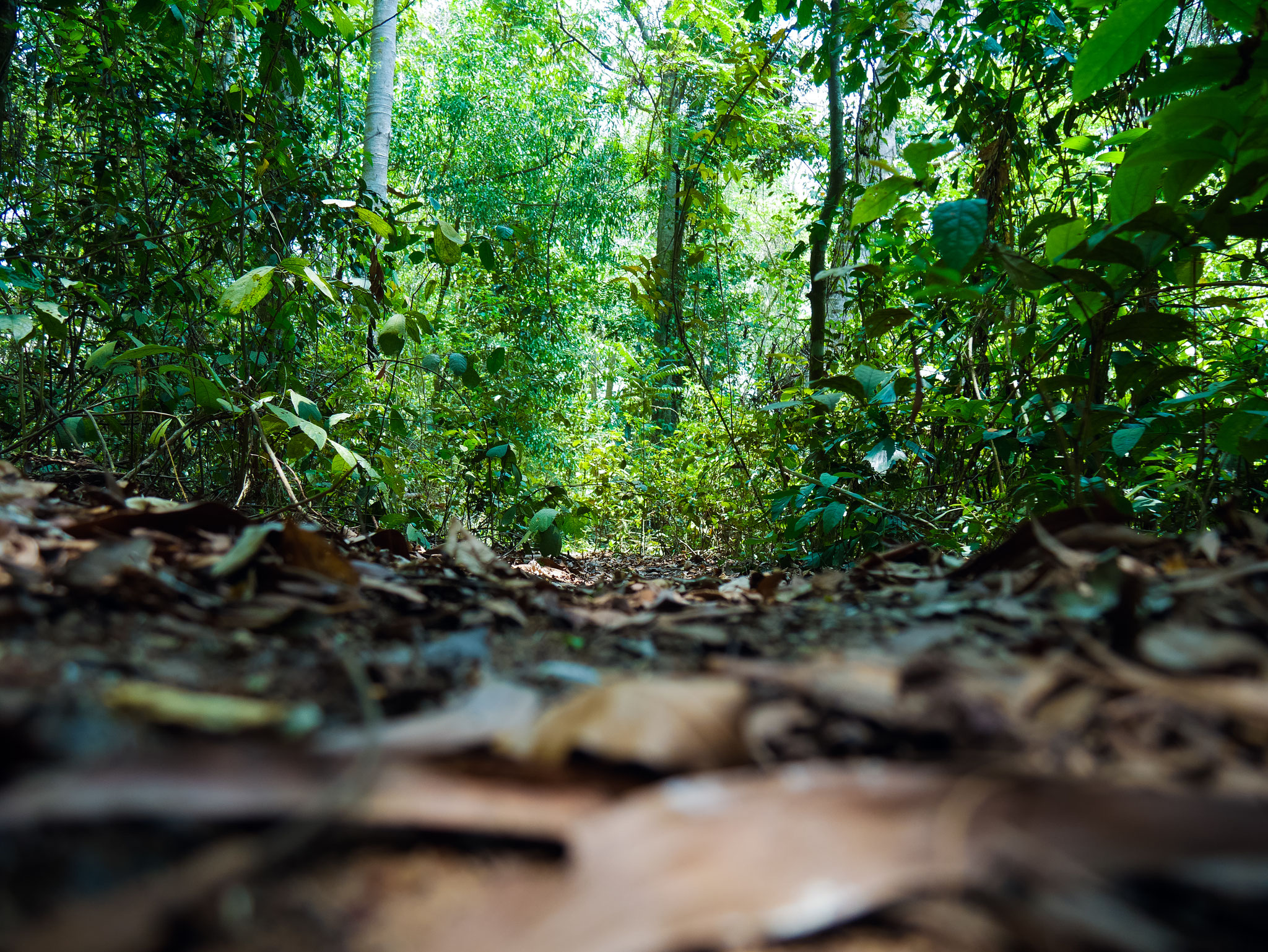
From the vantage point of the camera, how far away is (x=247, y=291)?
195 centimetres

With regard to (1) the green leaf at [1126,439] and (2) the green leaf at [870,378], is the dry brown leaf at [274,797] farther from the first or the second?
(2) the green leaf at [870,378]

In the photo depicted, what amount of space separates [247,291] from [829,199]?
7.69ft

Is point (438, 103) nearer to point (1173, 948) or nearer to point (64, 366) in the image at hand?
point (64, 366)

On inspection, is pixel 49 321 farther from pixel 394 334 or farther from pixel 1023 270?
pixel 1023 270

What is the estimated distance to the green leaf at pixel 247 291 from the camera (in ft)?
6.29

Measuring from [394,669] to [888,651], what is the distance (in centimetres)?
47

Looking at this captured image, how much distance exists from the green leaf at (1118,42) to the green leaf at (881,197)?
342 millimetres

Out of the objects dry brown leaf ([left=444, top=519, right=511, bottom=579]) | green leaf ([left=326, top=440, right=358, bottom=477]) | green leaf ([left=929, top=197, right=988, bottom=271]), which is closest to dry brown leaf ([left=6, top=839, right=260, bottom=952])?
dry brown leaf ([left=444, top=519, right=511, bottom=579])

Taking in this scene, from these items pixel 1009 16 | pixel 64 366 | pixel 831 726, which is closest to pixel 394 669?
pixel 831 726

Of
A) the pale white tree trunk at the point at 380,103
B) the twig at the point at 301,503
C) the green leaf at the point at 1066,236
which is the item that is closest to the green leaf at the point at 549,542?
the twig at the point at 301,503

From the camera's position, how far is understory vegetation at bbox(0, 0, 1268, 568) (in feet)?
4.97

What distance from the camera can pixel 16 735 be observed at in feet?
1.32

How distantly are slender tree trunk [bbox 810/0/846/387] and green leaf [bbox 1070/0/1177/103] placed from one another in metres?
1.46

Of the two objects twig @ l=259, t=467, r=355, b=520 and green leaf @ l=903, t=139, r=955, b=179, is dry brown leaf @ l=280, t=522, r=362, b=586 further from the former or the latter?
green leaf @ l=903, t=139, r=955, b=179
